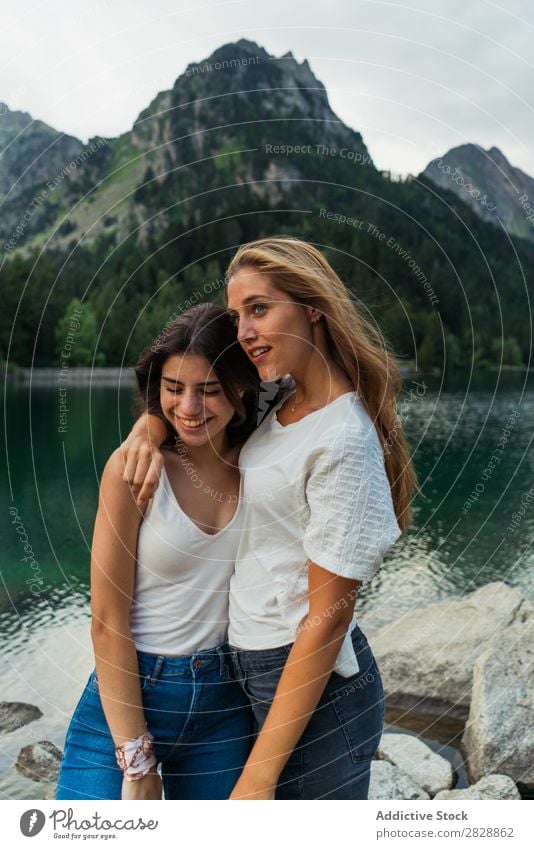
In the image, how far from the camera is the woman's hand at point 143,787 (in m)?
1.13

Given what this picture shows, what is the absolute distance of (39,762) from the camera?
2.17 metres

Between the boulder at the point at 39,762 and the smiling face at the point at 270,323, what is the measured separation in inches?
63.4

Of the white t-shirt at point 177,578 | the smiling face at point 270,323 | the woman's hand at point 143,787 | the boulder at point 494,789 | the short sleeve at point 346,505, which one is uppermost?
the smiling face at point 270,323

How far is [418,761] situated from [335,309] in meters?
1.72

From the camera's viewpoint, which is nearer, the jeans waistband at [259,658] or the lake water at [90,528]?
the jeans waistband at [259,658]

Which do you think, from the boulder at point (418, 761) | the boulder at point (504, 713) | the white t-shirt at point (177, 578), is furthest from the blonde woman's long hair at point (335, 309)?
the boulder at point (504, 713)

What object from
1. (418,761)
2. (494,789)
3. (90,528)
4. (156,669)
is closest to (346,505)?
(156,669)

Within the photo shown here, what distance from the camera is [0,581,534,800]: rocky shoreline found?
2.09 metres

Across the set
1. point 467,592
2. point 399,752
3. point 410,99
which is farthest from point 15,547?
point 410,99

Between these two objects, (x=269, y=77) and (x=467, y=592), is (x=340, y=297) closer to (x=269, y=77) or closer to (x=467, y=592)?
(x=269, y=77)

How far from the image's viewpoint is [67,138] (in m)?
1.68

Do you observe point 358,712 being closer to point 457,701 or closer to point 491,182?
point 491,182

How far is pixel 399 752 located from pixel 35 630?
71.0 inches

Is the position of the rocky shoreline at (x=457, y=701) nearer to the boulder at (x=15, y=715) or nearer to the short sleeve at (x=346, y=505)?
the boulder at (x=15, y=715)
